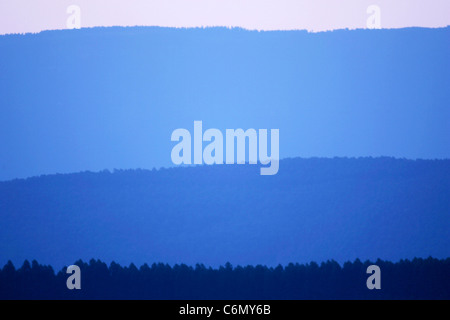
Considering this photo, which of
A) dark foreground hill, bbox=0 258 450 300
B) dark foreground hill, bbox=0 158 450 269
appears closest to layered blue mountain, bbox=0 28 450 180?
dark foreground hill, bbox=0 158 450 269

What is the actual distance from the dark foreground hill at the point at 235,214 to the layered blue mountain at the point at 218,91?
0.34ft

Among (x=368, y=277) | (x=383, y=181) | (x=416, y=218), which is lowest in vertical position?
(x=368, y=277)

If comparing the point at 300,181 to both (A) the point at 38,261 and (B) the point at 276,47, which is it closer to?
(B) the point at 276,47

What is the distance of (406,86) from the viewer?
283cm

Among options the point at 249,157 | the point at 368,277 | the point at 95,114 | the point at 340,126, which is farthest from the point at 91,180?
the point at 368,277

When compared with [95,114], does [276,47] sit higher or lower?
higher

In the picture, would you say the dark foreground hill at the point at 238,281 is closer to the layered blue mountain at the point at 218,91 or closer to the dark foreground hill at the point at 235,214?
the dark foreground hill at the point at 235,214

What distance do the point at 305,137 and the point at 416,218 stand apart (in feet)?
2.25

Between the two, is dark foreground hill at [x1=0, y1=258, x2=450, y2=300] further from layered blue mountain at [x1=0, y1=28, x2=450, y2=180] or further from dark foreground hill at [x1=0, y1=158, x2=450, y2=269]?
layered blue mountain at [x1=0, y1=28, x2=450, y2=180]

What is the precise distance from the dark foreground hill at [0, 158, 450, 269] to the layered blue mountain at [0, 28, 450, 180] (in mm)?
102

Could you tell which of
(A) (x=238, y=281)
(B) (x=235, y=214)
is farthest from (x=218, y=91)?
(A) (x=238, y=281)

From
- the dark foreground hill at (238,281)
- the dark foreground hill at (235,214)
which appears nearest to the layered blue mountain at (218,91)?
the dark foreground hill at (235,214)

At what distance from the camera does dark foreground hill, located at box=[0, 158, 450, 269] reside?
9.07ft

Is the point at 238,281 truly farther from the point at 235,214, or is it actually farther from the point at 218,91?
the point at 218,91
